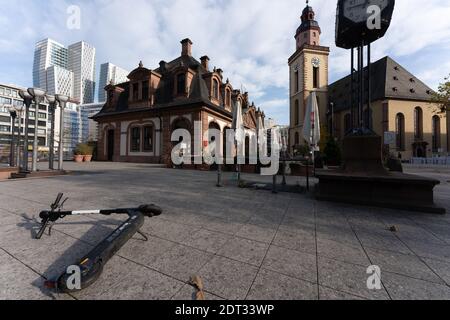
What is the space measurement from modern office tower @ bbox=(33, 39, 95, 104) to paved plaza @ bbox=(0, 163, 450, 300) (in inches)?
1186

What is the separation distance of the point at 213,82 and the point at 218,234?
717 inches

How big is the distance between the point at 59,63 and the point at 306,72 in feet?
147

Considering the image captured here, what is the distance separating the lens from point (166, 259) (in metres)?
2.22

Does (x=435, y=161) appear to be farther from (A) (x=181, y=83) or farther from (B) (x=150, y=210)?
(B) (x=150, y=210)

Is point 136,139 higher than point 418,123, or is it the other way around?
point 418,123

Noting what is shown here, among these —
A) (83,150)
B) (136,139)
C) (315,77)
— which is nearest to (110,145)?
(83,150)

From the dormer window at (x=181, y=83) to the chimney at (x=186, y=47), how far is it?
21.1 ft

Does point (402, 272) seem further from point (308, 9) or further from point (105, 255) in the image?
point (308, 9)

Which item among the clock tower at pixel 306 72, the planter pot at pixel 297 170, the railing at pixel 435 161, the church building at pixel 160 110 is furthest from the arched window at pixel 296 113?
the planter pot at pixel 297 170

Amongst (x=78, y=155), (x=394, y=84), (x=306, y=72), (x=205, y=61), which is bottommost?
(x=78, y=155)

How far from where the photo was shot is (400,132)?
30875mm
